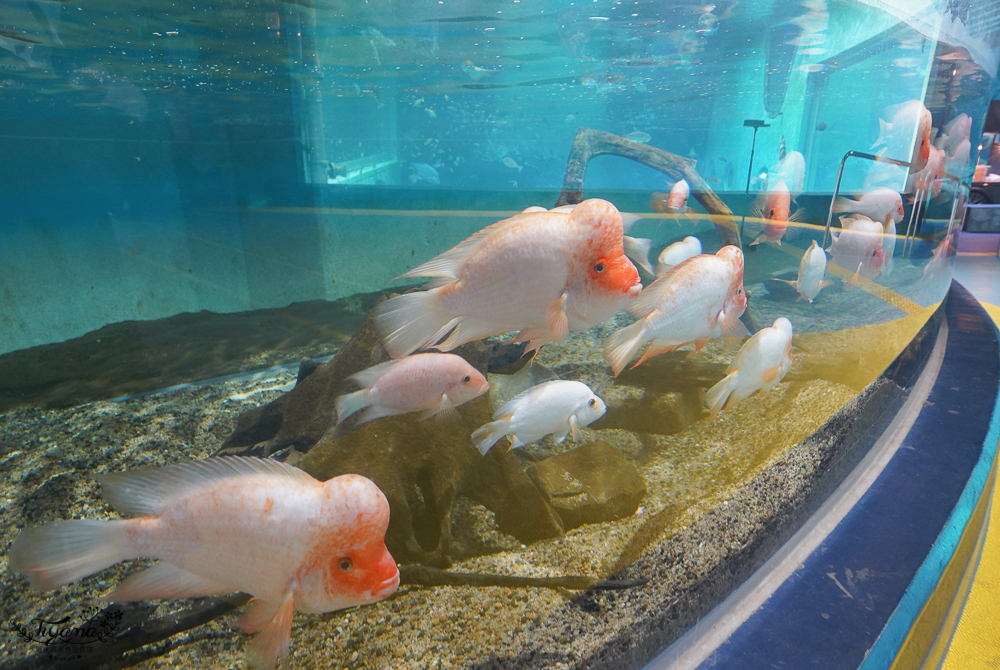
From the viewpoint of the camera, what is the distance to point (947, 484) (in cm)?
209

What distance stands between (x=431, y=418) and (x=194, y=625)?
2.76 feet

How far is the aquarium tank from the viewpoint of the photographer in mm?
973

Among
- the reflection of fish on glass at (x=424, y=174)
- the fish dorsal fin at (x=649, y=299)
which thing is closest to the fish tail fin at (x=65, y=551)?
the fish dorsal fin at (x=649, y=299)

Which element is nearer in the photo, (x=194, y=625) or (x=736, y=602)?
(x=194, y=625)

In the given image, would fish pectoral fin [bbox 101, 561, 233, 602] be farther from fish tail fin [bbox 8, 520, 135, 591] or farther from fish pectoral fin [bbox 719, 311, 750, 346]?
fish pectoral fin [bbox 719, 311, 750, 346]

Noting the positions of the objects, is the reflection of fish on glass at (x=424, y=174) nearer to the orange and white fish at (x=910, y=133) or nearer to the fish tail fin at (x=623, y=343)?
the orange and white fish at (x=910, y=133)

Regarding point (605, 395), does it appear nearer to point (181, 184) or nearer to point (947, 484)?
point (947, 484)

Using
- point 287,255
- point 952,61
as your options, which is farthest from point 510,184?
point 952,61

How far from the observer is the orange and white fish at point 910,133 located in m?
3.22

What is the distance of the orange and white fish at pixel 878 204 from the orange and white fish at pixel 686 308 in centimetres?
252

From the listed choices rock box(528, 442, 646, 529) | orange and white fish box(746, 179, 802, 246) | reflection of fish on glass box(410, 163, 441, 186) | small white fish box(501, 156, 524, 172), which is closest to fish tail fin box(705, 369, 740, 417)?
rock box(528, 442, 646, 529)

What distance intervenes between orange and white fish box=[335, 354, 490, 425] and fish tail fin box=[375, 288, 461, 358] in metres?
0.37

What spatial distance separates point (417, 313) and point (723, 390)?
62.6 inches

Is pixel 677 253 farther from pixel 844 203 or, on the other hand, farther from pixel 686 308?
pixel 686 308
